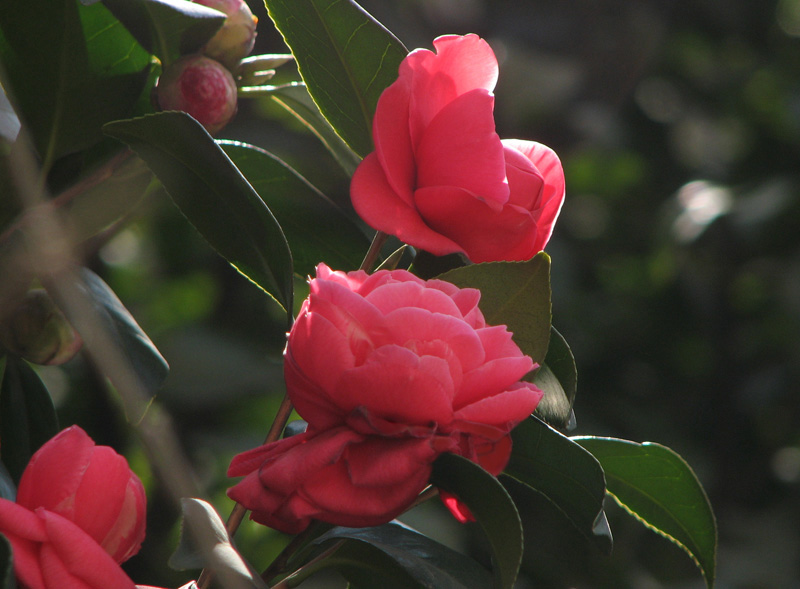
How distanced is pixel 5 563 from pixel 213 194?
0.77ft

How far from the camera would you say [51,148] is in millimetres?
583

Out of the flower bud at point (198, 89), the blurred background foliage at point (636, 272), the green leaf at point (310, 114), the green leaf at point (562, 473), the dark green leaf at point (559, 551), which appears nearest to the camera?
the green leaf at point (562, 473)

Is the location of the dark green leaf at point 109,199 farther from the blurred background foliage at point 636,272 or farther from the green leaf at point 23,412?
the blurred background foliage at point 636,272

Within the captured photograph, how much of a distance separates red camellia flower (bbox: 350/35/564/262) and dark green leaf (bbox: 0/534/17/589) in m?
0.23

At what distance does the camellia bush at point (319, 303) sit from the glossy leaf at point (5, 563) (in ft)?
0.06

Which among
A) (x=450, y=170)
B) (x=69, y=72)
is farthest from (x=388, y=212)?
(x=69, y=72)

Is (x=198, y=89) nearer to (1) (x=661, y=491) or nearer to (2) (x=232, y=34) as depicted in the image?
(2) (x=232, y=34)

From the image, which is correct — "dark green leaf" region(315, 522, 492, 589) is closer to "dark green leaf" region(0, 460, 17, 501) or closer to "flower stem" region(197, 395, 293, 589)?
"flower stem" region(197, 395, 293, 589)

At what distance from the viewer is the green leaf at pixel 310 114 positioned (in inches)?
26.3

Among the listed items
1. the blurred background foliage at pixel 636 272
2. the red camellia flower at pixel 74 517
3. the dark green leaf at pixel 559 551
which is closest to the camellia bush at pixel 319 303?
the red camellia flower at pixel 74 517

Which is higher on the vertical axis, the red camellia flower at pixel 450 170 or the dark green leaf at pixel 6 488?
the red camellia flower at pixel 450 170

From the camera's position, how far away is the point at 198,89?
1.84ft

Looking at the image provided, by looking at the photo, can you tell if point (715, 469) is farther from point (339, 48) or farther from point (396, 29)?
point (339, 48)

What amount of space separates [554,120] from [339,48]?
2400 millimetres
